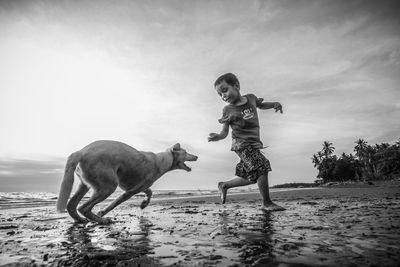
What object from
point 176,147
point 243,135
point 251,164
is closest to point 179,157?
point 176,147

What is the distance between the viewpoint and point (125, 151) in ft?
13.5

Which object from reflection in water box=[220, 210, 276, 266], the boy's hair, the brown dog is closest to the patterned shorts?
the boy's hair

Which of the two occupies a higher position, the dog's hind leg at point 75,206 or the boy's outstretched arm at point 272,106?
the boy's outstretched arm at point 272,106

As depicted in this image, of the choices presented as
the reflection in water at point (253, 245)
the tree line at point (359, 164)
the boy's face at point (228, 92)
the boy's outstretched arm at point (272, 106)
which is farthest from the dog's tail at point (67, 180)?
the tree line at point (359, 164)

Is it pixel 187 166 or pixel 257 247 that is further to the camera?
pixel 187 166

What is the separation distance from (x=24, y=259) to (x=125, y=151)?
233 cm

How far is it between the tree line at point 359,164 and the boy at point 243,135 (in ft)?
271

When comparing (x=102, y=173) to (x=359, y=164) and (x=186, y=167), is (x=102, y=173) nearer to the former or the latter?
(x=186, y=167)

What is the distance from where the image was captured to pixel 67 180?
371cm

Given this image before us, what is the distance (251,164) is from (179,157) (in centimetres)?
157

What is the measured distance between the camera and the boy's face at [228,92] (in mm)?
5461

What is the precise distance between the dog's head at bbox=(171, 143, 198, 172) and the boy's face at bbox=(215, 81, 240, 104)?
1.46m

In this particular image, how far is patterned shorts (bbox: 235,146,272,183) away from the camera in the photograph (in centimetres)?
504

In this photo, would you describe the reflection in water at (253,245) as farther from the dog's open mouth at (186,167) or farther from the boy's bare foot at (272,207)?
the dog's open mouth at (186,167)
